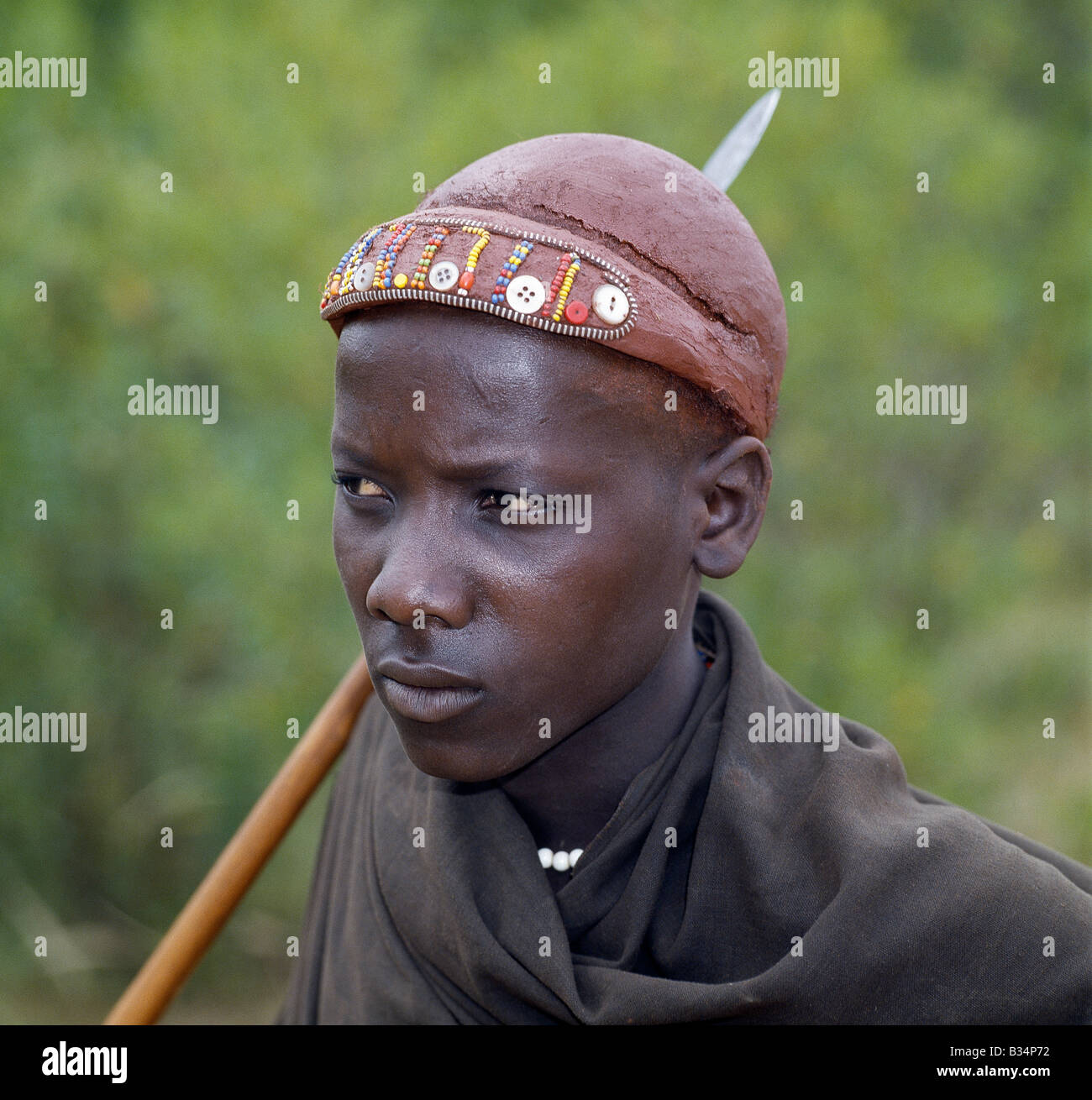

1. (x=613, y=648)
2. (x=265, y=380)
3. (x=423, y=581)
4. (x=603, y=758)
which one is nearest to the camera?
(x=423, y=581)

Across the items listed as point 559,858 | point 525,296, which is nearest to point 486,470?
point 525,296

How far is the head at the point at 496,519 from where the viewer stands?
52.5 inches

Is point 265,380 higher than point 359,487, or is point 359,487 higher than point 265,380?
point 265,380

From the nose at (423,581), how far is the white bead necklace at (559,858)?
17.5 inches

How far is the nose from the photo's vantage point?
4.31ft

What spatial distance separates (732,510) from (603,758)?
371mm

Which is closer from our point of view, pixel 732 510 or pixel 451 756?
pixel 451 756

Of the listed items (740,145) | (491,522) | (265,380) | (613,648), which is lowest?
(613,648)

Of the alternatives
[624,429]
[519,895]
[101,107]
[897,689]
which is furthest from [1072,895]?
[101,107]

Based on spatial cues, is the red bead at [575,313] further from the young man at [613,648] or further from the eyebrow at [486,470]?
the eyebrow at [486,470]

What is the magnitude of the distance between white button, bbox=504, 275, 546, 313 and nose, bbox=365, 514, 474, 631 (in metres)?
0.25

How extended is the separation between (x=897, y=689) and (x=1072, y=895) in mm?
2350

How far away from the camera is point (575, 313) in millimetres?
1321

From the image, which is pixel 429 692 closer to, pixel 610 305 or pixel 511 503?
pixel 511 503
